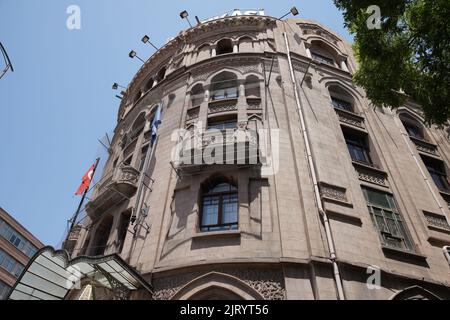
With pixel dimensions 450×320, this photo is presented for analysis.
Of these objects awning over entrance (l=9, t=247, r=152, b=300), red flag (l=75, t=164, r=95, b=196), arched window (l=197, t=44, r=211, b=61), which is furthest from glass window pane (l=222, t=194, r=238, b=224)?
arched window (l=197, t=44, r=211, b=61)

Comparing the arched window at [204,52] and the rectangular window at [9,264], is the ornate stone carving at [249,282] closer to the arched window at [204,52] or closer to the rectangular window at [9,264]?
the arched window at [204,52]

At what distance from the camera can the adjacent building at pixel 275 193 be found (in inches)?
368

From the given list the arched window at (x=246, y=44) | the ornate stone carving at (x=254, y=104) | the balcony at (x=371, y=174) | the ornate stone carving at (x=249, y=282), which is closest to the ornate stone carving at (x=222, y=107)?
the ornate stone carving at (x=254, y=104)

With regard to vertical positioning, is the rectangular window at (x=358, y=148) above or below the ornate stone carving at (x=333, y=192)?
above

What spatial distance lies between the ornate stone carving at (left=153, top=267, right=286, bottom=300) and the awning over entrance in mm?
437

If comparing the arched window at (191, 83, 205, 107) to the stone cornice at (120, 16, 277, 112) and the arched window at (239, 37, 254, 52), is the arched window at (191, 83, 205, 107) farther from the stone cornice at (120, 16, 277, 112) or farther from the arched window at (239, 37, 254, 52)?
the stone cornice at (120, 16, 277, 112)

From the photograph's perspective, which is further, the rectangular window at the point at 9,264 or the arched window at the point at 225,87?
the rectangular window at the point at 9,264

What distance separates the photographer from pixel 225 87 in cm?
1745

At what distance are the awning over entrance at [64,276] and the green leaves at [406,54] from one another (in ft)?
31.0

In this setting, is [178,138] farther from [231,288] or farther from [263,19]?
[263,19]

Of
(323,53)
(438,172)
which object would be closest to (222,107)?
(323,53)

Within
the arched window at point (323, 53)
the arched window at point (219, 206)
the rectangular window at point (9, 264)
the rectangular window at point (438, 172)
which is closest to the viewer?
the arched window at point (219, 206)

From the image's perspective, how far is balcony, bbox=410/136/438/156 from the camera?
17.2 meters
